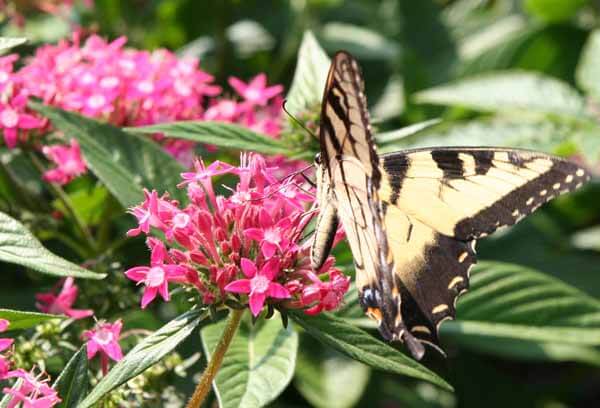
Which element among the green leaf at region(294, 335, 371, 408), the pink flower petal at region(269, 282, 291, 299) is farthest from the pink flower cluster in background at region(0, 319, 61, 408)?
the green leaf at region(294, 335, 371, 408)

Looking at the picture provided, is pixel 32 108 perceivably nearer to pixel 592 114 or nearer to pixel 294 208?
pixel 294 208

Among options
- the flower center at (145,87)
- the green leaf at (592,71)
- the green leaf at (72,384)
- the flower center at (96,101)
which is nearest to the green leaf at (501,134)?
the green leaf at (592,71)

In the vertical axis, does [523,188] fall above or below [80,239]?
above

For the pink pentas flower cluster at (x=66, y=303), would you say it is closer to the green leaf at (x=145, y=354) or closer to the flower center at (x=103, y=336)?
the flower center at (x=103, y=336)

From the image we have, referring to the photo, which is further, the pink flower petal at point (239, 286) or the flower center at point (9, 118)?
the flower center at point (9, 118)

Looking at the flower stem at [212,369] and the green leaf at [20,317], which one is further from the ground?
the green leaf at [20,317]

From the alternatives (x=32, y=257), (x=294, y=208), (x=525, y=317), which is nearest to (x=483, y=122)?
(x=525, y=317)

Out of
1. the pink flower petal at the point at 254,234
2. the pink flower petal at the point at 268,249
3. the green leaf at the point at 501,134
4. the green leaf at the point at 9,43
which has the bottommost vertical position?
the green leaf at the point at 501,134
